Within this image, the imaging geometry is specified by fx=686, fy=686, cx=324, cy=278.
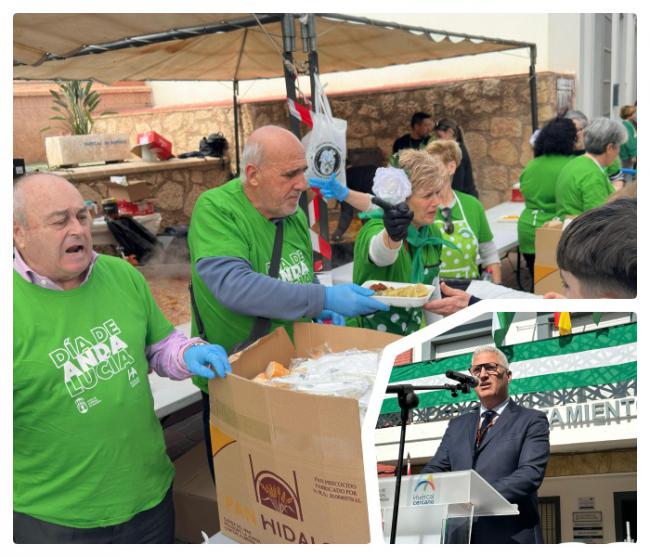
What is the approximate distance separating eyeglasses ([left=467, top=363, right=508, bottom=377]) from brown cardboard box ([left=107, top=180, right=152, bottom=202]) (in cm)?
804

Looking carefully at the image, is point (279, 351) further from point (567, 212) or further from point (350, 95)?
point (350, 95)

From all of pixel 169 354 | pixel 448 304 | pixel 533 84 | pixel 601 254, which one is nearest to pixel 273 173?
pixel 169 354

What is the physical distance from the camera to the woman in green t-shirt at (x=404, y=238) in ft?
8.05

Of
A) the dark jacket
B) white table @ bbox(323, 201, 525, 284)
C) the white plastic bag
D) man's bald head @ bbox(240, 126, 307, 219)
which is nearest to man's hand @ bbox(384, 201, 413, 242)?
man's bald head @ bbox(240, 126, 307, 219)

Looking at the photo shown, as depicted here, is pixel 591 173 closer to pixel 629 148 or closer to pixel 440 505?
pixel 440 505

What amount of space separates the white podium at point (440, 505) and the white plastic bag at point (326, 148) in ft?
8.58

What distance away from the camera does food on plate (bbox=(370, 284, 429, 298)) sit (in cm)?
237

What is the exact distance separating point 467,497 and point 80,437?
1.05 metres

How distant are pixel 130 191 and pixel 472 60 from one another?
201 inches

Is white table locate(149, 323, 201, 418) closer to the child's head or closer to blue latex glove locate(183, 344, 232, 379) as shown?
blue latex glove locate(183, 344, 232, 379)

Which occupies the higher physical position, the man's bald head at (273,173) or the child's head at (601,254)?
the man's bald head at (273,173)

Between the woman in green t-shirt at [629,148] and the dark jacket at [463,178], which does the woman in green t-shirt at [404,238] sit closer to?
the dark jacket at [463,178]

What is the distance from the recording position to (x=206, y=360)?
5.59 ft

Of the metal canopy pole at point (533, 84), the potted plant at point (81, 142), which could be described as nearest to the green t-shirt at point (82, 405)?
the potted plant at point (81, 142)
